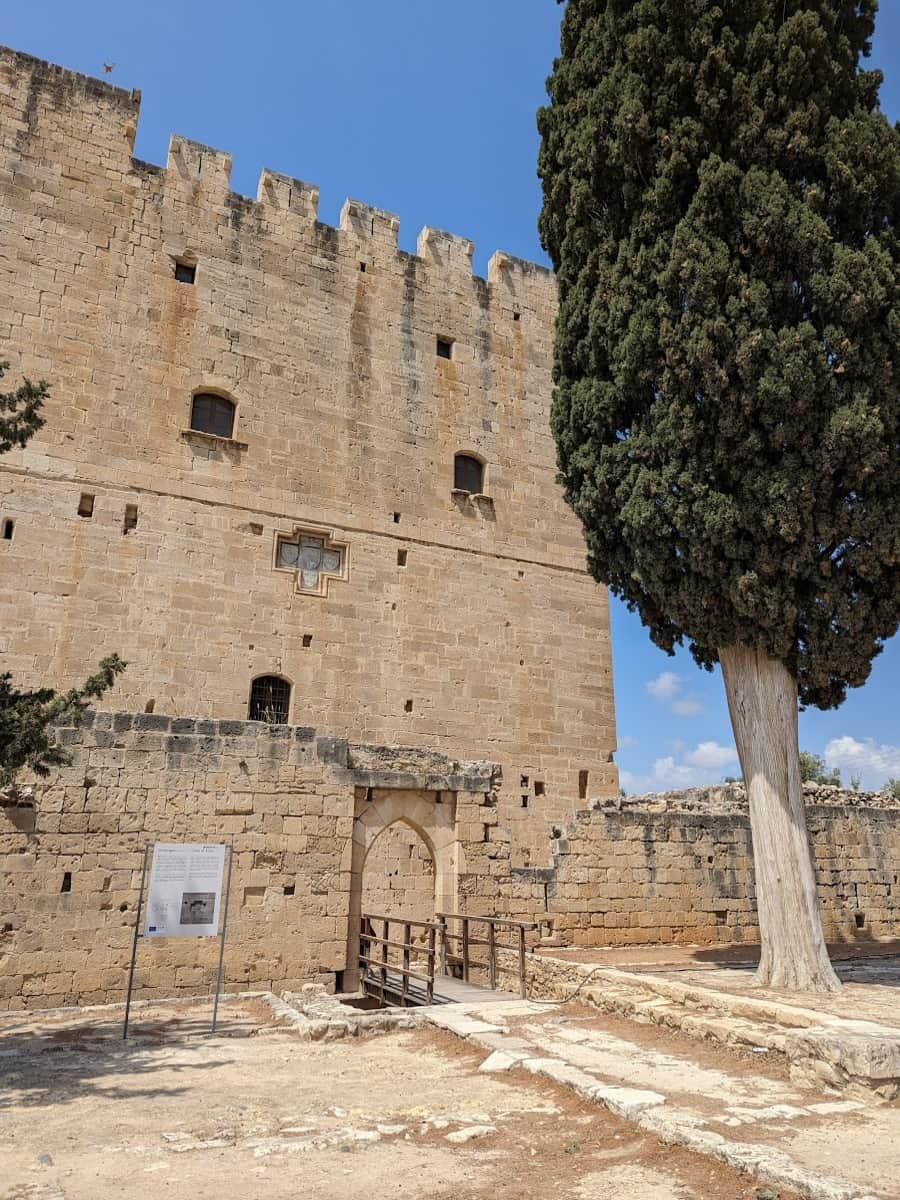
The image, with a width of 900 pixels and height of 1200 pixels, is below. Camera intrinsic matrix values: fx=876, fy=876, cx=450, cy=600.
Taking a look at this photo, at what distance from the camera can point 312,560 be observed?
15750 millimetres

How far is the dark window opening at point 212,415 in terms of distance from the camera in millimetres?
15492

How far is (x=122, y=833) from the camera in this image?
31.0 ft

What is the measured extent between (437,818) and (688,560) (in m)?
4.61

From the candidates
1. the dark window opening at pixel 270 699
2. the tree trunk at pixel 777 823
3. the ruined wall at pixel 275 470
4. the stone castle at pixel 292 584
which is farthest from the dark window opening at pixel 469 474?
the tree trunk at pixel 777 823

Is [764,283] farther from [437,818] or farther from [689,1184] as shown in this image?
[689,1184]

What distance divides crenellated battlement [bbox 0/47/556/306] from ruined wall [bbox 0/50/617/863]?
4 cm

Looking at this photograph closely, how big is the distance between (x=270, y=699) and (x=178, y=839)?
5.21 meters

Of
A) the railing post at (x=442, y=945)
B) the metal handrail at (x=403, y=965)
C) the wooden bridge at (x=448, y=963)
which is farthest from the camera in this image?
the railing post at (x=442, y=945)

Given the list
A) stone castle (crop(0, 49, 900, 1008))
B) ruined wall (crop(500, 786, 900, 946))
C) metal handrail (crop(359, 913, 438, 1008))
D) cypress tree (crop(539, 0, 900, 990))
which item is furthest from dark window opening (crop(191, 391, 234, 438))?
ruined wall (crop(500, 786, 900, 946))

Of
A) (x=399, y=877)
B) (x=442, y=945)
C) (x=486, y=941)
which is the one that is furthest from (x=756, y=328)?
(x=399, y=877)

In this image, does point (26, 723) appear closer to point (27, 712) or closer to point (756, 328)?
point (27, 712)

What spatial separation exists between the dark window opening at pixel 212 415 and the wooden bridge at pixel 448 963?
28.8 feet

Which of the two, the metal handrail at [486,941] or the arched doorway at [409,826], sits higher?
the arched doorway at [409,826]

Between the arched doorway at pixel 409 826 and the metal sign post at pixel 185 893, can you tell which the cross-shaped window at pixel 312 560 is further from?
the metal sign post at pixel 185 893
